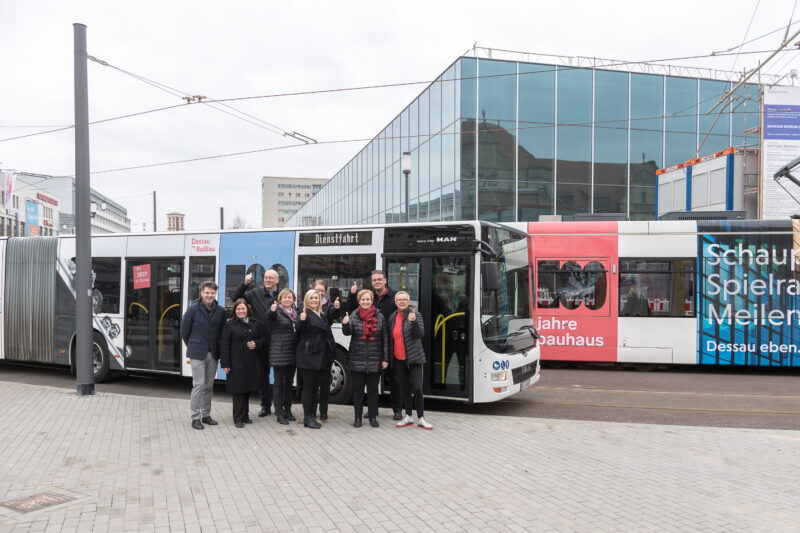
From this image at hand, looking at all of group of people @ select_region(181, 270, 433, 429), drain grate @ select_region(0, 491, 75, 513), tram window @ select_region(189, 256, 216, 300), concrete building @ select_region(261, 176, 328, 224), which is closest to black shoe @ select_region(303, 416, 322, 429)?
group of people @ select_region(181, 270, 433, 429)

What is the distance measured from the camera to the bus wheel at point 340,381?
27.2 feet

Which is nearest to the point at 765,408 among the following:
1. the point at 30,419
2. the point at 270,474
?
the point at 270,474

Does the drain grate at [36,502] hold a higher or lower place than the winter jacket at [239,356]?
lower

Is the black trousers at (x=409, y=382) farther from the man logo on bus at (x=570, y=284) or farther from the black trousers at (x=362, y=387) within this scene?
the man logo on bus at (x=570, y=284)

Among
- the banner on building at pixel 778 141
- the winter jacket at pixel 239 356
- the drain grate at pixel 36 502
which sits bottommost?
the drain grate at pixel 36 502

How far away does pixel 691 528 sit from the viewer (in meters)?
4.23

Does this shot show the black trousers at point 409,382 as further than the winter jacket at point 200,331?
Yes

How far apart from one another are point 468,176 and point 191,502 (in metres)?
19.4

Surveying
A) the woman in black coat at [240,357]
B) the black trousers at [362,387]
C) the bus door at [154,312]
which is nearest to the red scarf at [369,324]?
the black trousers at [362,387]

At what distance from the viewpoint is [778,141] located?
18844mm

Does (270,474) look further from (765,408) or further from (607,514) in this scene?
(765,408)

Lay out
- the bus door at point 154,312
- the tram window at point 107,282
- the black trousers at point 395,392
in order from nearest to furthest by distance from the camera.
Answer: the black trousers at point 395,392, the bus door at point 154,312, the tram window at point 107,282

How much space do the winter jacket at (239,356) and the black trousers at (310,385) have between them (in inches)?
22.5

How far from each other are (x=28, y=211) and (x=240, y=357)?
7639 cm
